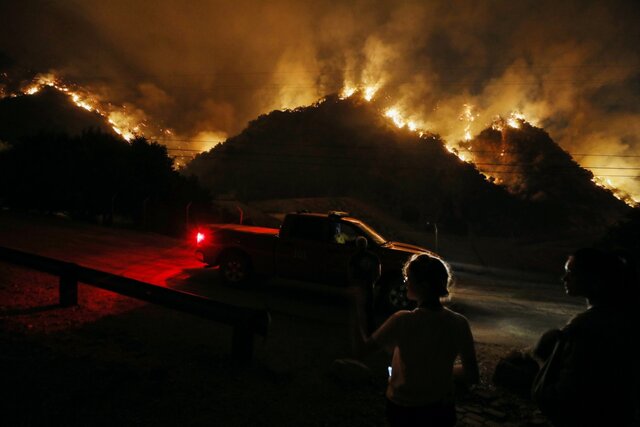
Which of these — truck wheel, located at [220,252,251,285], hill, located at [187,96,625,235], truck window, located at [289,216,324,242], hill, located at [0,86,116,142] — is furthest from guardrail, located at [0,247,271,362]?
hill, located at [0,86,116,142]

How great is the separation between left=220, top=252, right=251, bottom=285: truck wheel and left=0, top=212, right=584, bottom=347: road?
23 cm

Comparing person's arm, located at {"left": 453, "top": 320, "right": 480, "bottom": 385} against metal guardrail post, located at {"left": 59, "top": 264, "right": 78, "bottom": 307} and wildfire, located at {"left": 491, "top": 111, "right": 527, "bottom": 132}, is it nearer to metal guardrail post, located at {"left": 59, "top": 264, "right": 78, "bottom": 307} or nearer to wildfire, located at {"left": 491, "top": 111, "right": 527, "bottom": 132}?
metal guardrail post, located at {"left": 59, "top": 264, "right": 78, "bottom": 307}

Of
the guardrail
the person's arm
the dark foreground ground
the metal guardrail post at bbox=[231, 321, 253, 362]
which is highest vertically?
the person's arm

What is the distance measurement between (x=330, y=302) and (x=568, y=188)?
8585cm

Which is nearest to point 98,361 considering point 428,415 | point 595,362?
point 428,415

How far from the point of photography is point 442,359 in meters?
2.23

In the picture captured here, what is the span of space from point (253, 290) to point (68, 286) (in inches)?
156

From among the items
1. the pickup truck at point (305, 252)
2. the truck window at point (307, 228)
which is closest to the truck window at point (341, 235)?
the pickup truck at point (305, 252)

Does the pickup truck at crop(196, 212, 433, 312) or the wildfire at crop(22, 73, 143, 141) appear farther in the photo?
the wildfire at crop(22, 73, 143, 141)

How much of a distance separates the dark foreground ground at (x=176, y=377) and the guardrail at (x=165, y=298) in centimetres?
27

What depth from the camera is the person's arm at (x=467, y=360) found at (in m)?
2.26

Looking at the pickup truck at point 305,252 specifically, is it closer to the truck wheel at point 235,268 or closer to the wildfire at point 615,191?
the truck wheel at point 235,268

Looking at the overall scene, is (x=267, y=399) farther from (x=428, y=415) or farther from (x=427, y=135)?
(x=427, y=135)

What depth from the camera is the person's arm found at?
226 cm
